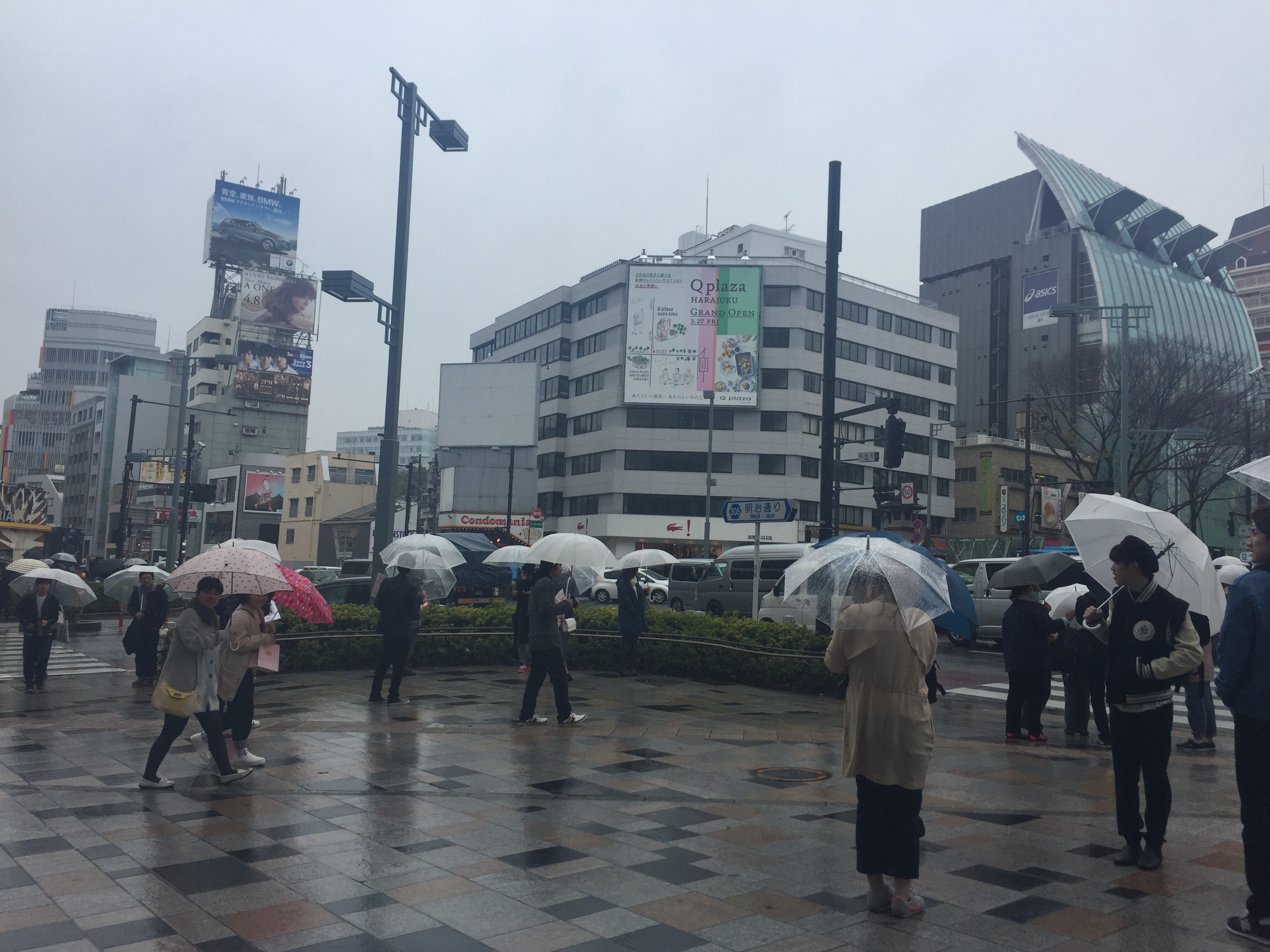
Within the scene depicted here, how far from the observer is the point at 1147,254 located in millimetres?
91438

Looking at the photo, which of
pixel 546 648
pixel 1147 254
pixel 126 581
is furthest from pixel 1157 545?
pixel 1147 254

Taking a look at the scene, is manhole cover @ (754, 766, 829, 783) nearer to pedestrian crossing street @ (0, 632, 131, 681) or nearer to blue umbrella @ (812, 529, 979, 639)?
blue umbrella @ (812, 529, 979, 639)

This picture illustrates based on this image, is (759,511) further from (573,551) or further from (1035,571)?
(1035,571)

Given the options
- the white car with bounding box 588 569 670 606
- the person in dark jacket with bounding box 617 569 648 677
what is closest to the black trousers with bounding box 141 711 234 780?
the person in dark jacket with bounding box 617 569 648 677

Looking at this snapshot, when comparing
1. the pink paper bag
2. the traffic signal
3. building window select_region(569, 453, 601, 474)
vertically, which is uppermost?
building window select_region(569, 453, 601, 474)

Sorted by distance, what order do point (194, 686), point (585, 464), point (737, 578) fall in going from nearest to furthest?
1. point (194, 686)
2. point (737, 578)
3. point (585, 464)

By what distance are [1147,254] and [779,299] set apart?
50.5m

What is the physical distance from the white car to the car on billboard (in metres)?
64.5

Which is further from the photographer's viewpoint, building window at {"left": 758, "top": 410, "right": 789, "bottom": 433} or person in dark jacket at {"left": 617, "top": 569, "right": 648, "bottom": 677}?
building window at {"left": 758, "top": 410, "right": 789, "bottom": 433}

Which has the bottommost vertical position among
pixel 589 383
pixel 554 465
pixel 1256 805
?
pixel 1256 805

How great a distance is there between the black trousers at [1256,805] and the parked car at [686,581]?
27.9 meters

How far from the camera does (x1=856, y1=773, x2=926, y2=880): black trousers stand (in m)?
4.87

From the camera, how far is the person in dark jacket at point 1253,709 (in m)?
4.64

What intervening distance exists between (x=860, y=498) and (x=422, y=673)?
1939 inches
